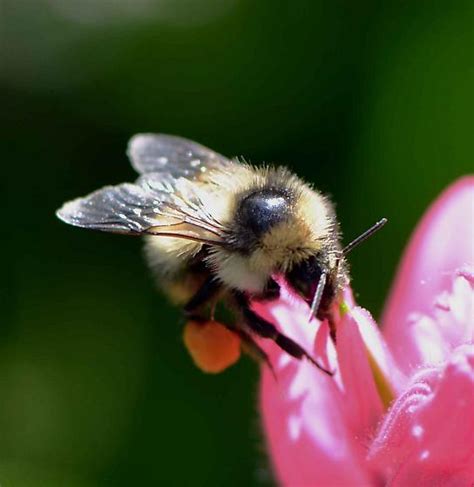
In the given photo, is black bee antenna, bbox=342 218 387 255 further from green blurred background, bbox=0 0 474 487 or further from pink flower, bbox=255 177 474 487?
green blurred background, bbox=0 0 474 487

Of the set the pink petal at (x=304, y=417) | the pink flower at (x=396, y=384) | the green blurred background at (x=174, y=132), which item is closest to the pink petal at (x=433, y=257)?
the pink flower at (x=396, y=384)

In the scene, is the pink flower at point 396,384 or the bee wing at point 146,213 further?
the bee wing at point 146,213

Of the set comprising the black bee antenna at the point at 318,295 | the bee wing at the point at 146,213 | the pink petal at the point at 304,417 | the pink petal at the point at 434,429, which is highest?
the bee wing at the point at 146,213

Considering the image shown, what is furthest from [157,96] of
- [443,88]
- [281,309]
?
[281,309]

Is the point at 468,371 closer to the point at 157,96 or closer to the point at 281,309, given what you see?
the point at 281,309

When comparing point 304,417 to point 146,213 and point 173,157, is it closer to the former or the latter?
point 146,213

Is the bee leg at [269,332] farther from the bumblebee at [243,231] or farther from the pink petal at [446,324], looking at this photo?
the pink petal at [446,324]
